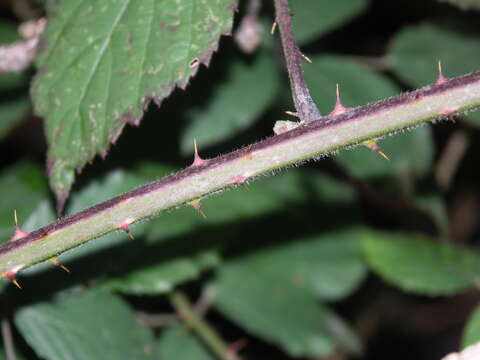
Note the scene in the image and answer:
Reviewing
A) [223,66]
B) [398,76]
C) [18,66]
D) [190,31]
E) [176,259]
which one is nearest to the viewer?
[190,31]

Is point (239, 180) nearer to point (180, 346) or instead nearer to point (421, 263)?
point (180, 346)

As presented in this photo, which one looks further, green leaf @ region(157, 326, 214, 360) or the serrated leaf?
the serrated leaf

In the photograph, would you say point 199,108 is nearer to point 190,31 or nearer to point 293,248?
point 190,31

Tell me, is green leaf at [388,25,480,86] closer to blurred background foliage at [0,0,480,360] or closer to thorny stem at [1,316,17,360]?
blurred background foliage at [0,0,480,360]

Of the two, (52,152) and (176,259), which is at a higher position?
(52,152)

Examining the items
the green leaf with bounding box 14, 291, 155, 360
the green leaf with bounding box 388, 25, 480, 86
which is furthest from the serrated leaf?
the green leaf with bounding box 14, 291, 155, 360

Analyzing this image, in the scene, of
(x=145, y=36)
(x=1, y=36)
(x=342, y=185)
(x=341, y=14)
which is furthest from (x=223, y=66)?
(x=1, y=36)
